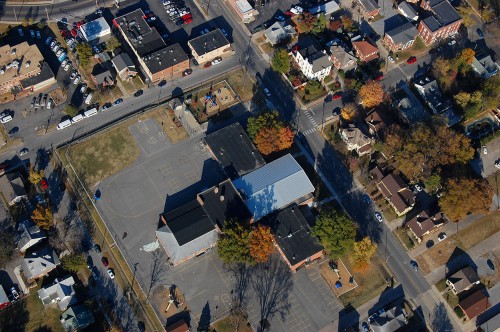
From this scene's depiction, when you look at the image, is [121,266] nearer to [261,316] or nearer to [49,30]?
[261,316]

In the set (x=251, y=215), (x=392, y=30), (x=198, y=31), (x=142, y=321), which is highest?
(x=198, y=31)

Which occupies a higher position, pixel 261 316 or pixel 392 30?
pixel 392 30

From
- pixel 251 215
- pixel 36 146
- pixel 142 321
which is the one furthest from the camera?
pixel 36 146

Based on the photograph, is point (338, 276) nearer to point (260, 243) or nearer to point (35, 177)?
point (260, 243)

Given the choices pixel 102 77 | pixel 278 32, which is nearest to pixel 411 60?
pixel 278 32

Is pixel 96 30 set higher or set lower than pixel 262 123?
higher

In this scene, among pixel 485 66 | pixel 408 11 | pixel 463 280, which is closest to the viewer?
pixel 463 280

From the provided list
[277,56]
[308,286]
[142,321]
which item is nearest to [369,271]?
[308,286]
